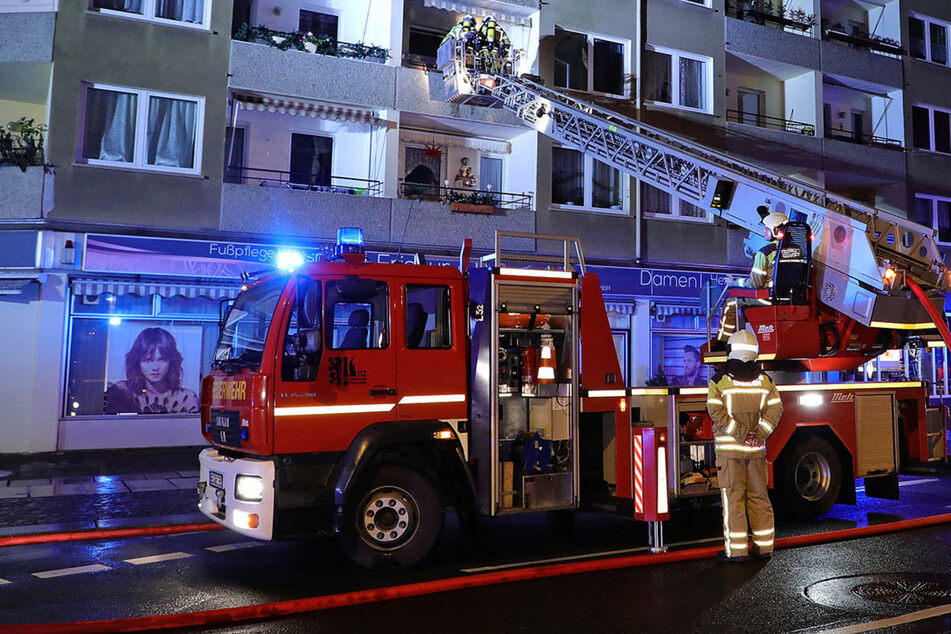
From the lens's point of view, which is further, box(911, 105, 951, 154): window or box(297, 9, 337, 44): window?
box(911, 105, 951, 154): window

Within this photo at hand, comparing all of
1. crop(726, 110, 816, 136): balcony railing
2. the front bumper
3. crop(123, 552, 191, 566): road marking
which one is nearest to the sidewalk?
crop(123, 552, 191, 566): road marking

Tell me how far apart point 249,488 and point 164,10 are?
11.8 m

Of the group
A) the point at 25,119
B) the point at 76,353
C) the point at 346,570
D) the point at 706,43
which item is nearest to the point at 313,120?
the point at 25,119

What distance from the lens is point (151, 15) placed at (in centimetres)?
1493

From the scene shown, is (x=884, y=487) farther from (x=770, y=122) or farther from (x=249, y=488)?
(x=770, y=122)

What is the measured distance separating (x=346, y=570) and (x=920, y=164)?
2093 centimetres

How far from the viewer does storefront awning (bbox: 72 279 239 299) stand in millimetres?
13836

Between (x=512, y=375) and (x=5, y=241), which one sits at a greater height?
(x=5, y=241)

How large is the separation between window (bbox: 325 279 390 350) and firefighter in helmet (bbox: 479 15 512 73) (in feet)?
28.7

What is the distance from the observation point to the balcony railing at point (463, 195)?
16641mm

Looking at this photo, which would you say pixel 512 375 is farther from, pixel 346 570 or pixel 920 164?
pixel 920 164

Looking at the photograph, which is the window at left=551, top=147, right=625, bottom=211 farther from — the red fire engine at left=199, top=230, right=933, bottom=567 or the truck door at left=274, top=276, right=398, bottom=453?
the truck door at left=274, top=276, right=398, bottom=453

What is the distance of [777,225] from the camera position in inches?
364

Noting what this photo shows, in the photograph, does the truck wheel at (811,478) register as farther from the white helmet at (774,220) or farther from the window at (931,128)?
the window at (931,128)
